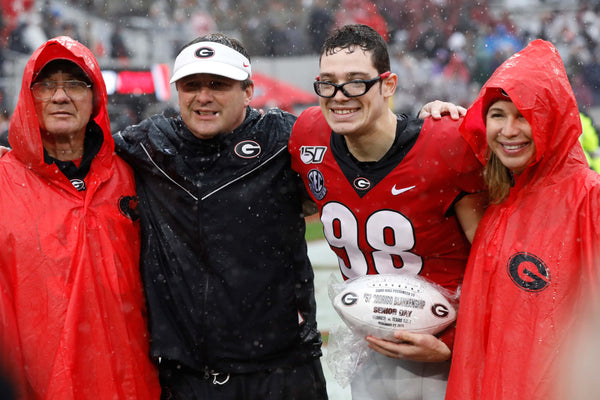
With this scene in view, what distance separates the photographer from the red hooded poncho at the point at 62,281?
2928mm

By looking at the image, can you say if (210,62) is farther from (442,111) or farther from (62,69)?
(442,111)

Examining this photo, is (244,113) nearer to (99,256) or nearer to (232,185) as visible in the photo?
(232,185)

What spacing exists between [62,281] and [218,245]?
27.5 inches

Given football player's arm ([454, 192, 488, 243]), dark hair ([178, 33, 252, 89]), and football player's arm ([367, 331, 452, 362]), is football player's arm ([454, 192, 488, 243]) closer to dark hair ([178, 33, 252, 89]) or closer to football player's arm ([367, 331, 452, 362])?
football player's arm ([367, 331, 452, 362])

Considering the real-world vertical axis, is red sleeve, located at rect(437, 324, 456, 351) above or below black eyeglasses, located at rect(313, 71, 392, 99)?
below

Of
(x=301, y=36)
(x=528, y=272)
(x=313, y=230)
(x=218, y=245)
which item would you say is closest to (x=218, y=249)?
(x=218, y=245)

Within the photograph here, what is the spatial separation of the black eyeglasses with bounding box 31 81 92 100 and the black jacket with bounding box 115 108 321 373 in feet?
1.07

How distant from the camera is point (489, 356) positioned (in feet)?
8.93

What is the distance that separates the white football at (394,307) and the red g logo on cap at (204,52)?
1.26 m

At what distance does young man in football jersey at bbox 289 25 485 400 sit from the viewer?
3029 mm

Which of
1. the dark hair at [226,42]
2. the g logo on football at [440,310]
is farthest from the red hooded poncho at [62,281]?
the g logo on football at [440,310]

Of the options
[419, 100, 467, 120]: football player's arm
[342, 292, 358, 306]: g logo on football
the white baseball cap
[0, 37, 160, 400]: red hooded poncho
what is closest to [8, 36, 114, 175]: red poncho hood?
[0, 37, 160, 400]: red hooded poncho

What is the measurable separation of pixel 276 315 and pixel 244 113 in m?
0.98

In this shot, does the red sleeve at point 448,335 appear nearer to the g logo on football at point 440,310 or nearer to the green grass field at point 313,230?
the g logo on football at point 440,310
